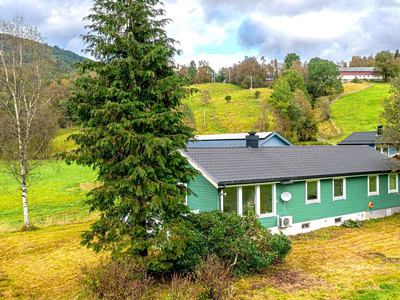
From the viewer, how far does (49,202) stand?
21.3 meters

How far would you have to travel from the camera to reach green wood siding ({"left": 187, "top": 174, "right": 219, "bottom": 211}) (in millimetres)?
11414

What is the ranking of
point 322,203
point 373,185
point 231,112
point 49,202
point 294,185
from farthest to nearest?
point 231,112 < point 49,202 < point 373,185 < point 322,203 < point 294,185

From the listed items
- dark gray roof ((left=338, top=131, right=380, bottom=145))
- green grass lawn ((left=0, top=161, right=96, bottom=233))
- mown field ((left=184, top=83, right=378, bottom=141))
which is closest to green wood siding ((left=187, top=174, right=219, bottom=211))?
green grass lawn ((left=0, top=161, right=96, bottom=233))

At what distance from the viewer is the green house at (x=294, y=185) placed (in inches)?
459

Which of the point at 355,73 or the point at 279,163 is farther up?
the point at 355,73

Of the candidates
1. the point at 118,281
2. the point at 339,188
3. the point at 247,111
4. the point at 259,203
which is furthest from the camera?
the point at 247,111

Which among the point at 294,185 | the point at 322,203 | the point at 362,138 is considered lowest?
the point at 322,203

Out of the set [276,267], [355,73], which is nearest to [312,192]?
[276,267]

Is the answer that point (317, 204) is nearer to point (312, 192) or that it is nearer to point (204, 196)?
point (312, 192)

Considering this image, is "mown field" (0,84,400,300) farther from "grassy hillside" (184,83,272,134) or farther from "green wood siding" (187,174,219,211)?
"grassy hillside" (184,83,272,134)

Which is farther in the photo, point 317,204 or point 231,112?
point 231,112

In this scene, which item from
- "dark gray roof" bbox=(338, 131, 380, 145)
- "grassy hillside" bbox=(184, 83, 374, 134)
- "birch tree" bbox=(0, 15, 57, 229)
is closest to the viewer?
"birch tree" bbox=(0, 15, 57, 229)

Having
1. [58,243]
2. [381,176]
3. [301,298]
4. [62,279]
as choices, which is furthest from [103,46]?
[381,176]

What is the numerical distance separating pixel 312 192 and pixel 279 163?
2.02 metres
